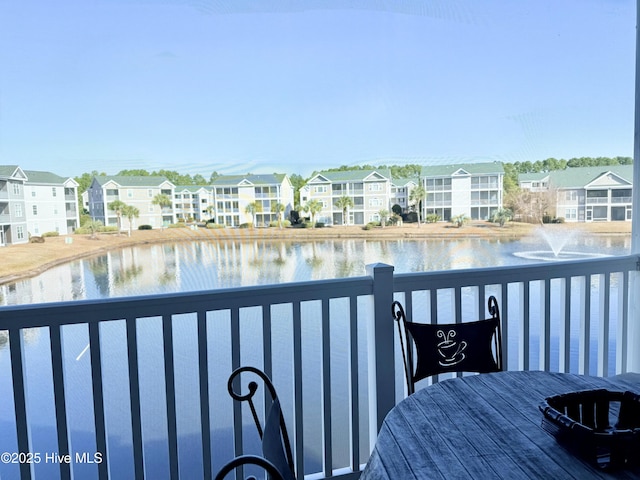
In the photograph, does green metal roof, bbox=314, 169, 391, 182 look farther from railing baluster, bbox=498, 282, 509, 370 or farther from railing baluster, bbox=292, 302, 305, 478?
railing baluster, bbox=292, 302, 305, 478

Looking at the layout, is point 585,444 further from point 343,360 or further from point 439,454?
point 343,360

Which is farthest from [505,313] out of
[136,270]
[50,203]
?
[50,203]

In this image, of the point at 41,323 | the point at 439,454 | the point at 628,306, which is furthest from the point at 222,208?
the point at 628,306

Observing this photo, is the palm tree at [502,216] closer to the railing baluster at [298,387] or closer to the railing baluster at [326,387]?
the railing baluster at [326,387]

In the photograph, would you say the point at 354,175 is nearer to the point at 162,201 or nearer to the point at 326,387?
the point at 162,201

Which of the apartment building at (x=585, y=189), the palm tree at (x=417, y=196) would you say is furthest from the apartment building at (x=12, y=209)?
the apartment building at (x=585, y=189)

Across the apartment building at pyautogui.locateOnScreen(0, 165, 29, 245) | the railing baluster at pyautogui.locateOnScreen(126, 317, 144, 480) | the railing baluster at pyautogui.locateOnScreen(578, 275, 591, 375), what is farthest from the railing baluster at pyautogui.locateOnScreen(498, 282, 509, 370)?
the apartment building at pyautogui.locateOnScreen(0, 165, 29, 245)

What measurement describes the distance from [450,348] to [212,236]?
5.77 ft

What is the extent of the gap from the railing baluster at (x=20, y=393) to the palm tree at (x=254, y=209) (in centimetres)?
158

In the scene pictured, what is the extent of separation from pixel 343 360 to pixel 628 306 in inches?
66.6

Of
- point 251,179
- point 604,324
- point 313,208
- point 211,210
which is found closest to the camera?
point 604,324

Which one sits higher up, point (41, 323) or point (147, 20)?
point (147, 20)

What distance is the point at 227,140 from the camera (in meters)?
3.11

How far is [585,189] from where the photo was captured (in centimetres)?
325
